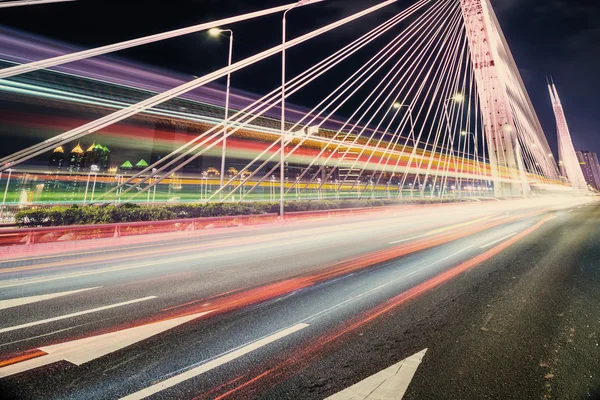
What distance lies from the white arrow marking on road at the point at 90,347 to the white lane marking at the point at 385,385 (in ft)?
7.58

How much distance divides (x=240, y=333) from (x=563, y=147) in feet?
387

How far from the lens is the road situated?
2213 mm

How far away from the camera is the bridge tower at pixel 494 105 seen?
29.2m

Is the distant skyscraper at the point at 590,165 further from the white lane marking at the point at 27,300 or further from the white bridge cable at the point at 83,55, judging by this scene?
the white lane marking at the point at 27,300

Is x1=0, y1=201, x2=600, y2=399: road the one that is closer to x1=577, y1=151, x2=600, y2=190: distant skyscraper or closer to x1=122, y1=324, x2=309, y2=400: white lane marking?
x1=122, y1=324, x2=309, y2=400: white lane marking

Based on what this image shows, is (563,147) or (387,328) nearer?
(387,328)

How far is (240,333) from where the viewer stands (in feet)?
10.3

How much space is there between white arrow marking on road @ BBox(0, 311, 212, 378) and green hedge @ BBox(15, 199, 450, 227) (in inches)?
387

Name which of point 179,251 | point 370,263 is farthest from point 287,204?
point 370,263

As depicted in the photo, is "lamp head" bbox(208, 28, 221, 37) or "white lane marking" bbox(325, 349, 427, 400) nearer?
"white lane marking" bbox(325, 349, 427, 400)

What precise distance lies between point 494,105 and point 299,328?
3698 cm

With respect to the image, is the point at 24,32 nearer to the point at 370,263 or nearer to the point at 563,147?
the point at 370,263

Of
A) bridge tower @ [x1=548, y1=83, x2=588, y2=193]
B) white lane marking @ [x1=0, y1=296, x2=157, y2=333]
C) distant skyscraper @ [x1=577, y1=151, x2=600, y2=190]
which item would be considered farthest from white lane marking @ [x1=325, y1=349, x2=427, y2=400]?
distant skyscraper @ [x1=577, y1=151, x2=600, y2=190]

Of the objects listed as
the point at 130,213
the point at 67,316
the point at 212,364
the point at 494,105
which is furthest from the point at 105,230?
the point at 494,105
